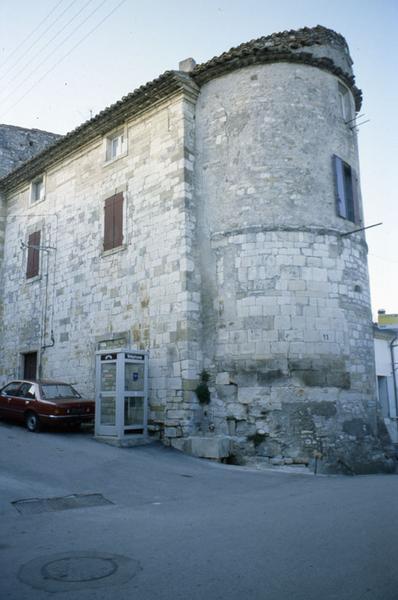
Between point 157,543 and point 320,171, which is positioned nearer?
point 157,543

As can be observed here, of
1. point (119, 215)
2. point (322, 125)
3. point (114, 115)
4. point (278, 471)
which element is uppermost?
point (114, 115)

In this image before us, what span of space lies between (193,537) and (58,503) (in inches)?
104

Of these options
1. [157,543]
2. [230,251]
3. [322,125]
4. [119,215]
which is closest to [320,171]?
[322,125]

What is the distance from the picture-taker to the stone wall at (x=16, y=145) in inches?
868

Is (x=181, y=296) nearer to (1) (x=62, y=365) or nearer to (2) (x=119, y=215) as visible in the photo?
(2) (x=119, y=215)

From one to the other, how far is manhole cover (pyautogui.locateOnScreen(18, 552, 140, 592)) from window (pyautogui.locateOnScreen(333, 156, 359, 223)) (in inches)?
410

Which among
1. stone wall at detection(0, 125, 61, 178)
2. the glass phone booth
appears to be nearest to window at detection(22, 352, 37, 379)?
the glass phone booth

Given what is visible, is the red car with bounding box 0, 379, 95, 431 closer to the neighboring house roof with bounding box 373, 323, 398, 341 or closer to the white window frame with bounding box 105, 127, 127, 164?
the white window frame with bounding box 105, 127, 127, 164

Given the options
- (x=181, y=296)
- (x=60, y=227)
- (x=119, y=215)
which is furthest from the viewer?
(x=60, y=227)

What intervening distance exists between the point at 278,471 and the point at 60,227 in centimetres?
1060

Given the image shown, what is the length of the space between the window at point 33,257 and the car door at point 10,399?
4.88 meters

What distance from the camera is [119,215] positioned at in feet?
49.1

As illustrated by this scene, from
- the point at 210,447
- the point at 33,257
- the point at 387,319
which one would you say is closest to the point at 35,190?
the point at 33,257

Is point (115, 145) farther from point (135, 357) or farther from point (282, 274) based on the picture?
point (282, 274)
